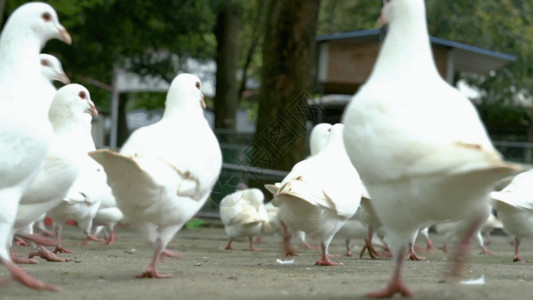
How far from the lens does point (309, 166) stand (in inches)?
363

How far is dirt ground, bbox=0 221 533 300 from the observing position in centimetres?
580

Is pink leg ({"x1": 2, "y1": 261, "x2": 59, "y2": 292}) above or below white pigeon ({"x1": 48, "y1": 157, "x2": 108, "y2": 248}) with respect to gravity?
above

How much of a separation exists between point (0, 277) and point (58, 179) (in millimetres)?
1058

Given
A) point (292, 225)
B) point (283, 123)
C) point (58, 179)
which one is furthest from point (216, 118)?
point (58, 179)

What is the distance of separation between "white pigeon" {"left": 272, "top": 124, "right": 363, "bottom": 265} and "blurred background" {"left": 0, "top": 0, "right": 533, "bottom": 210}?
5.48 metres

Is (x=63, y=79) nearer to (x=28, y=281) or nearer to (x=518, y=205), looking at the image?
(x=28, y=281)

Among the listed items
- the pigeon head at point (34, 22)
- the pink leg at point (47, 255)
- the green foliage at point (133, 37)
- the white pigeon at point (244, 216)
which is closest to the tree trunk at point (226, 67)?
the green foliage at point (133, 37)

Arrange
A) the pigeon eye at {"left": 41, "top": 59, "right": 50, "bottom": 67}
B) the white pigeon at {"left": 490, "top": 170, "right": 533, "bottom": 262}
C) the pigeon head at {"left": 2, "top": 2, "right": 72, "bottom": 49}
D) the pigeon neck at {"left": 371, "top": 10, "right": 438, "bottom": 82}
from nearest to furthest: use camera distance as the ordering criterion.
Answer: the pigeon neck at {"left": 371, "top": 10, "right": 438, "bottom": 82}
the pigeon head at {"left": 2, "top": 2, "right": 72, "bottom": 49}
the white pigeon at {"left": 490, "top": 170, "right": 533, "bottom": 262}
the pigeon eye at {"left": 41, "top": 59, "right": 50, "bottom": 67}

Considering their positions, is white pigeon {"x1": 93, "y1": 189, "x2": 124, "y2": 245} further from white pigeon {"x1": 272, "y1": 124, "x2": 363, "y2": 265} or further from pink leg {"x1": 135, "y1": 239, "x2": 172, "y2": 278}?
pink leg {"x1": 135, "y1": 239, "x2": 172, "y2": 278}

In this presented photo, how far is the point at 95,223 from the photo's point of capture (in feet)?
41.5

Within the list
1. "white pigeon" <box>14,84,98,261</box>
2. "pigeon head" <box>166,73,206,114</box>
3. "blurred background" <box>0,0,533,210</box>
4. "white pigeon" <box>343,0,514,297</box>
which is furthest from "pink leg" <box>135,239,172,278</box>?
"blurred background" <box>0,0,533,210</box>

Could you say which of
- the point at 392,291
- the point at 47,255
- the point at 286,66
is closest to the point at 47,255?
the point at 47,255

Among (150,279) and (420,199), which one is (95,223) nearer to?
(150,279)

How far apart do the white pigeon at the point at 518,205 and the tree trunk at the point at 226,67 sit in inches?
587
